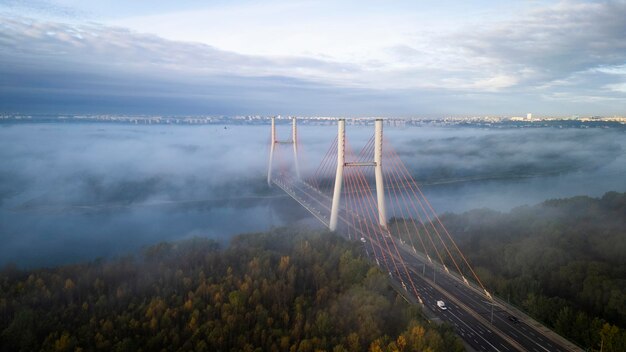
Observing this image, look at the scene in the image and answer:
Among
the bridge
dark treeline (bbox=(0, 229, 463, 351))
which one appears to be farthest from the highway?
dark treeline (bbox=(0, 229, 463, 351))

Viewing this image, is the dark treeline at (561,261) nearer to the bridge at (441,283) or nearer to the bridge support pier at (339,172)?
the bridge at (441,283)

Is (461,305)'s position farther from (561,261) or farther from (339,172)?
(339,172)

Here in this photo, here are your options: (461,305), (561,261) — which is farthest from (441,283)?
(561,261)

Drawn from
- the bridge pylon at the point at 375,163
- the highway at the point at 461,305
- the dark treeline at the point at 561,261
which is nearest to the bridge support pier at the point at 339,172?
the bridge pylon at the point at 375,163

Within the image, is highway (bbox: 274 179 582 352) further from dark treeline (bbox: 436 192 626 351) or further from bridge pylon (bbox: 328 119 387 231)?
bridge pylon (bbox: 328 119 387 231)

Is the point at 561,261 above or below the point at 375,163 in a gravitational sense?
below
